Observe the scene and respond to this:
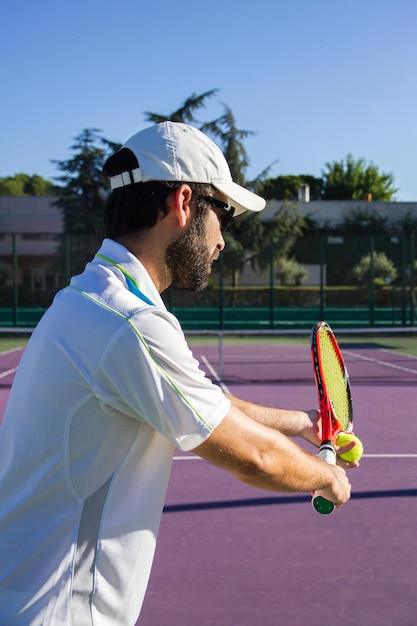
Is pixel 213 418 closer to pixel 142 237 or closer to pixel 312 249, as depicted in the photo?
pixel 142 237

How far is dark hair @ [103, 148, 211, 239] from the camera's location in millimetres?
1499

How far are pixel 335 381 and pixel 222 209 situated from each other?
131 cm

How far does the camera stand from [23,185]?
6681 cm

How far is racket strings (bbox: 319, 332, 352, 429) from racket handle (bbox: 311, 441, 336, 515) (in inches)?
16.5

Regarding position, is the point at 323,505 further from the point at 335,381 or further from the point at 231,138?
the point at 231,138

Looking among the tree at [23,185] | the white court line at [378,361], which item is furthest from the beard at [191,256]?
the tree at [23,185]

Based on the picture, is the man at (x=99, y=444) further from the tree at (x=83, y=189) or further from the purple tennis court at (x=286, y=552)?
the tree at (x=83, y=189)

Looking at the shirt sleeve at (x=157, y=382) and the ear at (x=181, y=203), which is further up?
the ear at (x=181, y=203)

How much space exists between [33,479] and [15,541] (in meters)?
0.12

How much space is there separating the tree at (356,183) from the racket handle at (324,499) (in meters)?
62.6

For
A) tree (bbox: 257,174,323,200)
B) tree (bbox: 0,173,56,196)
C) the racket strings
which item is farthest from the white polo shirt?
tree (bbox: 0,173,56,196)

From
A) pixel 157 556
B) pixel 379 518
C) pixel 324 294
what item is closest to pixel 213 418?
pixel 157 556

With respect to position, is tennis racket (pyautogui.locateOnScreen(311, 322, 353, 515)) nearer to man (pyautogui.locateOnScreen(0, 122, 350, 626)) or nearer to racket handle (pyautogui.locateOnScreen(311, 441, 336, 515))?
racket handle (pyautogui.locateOnScreen(311, 441, 336, 515))

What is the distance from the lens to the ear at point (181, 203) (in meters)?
1.50
